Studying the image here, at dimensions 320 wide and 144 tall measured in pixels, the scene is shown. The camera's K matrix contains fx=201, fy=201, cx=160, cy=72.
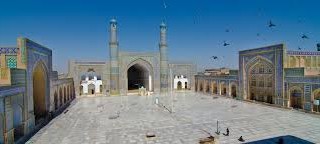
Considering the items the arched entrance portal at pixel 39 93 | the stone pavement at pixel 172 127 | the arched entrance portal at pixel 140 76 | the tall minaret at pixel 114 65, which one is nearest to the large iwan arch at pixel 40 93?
the arched entrance portal at pixel 39 93

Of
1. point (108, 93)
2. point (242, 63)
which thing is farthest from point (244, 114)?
point (108, 93)

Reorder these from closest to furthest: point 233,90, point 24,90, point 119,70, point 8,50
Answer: point 24,90 < point 8,50 < point 233,90 < point 119,70

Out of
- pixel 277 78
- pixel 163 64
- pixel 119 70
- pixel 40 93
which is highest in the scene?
pixel 163 64

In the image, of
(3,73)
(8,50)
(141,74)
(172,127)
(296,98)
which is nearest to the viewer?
(3,73)

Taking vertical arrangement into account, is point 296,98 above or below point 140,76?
below

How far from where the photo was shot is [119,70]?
95.2 ft

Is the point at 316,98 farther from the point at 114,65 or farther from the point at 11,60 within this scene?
the point at 114,65

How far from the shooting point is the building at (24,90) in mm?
9383

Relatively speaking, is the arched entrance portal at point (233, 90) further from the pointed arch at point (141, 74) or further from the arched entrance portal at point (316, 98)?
the pointed arch at point (141, 74)

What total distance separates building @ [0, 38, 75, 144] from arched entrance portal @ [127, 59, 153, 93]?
15.4 meters

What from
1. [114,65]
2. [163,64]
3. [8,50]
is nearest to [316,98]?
[163,64]

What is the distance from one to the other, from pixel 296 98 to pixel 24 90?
20.6 metres

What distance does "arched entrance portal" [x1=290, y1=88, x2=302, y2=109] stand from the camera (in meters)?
17.2

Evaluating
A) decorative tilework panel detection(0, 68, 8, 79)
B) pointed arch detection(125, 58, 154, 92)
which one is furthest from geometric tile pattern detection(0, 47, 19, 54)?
pointed arch detection(125, 58, 154, 92)
